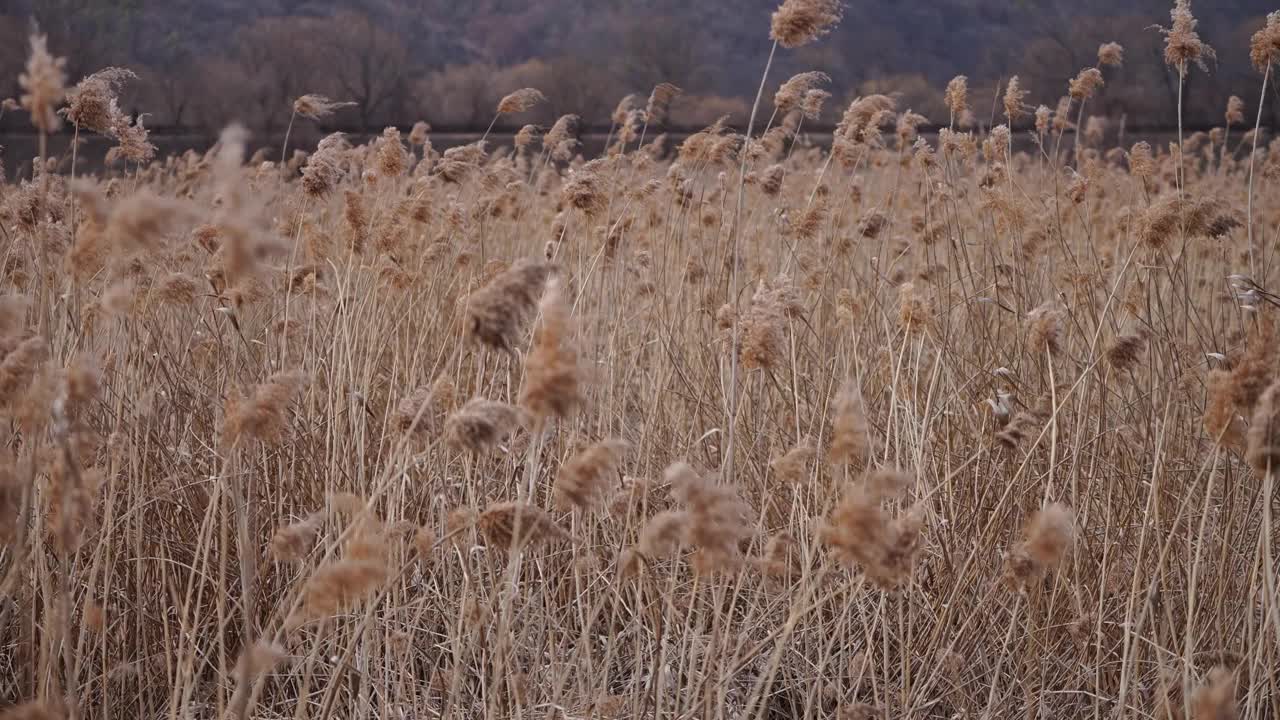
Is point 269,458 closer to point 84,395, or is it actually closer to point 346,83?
point 84,395

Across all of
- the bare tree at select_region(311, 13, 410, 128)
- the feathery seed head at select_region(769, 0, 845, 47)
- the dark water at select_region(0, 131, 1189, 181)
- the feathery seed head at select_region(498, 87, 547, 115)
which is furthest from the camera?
the bare tree at select_region(311, 13, 410, 128)

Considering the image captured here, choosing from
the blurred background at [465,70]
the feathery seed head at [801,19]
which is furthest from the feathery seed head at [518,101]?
the blurred background at [465,70]

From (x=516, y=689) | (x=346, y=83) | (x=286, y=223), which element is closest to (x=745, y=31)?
(x=346, y=83)

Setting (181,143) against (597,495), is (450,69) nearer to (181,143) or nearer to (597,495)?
(181,143)

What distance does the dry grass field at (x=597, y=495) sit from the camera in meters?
1.15

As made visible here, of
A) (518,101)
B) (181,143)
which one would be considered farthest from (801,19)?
(181,143)

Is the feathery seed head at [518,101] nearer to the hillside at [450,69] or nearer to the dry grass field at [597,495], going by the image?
the dry grass field at [597,495]

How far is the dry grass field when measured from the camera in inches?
45.3

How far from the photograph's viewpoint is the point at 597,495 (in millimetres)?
1407

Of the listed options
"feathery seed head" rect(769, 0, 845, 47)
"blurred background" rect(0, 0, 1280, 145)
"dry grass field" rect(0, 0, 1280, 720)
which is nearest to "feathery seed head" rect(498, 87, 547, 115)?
"dry grass field" rect(0, 0, 1280, 720)

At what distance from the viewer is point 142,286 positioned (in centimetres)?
278

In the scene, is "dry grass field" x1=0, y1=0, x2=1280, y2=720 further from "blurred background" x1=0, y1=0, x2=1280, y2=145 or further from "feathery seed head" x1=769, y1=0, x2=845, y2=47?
"blurred background" x1=0, y1=0, x2=1280, y2=145

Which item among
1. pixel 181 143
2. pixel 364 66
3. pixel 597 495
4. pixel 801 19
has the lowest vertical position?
pixel 597 495

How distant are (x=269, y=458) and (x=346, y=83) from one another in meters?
14.0
